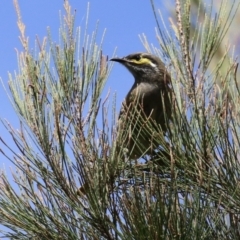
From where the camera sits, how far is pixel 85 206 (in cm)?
194

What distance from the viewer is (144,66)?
3283 millimetres

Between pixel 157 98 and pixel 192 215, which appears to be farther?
pixel 157 98

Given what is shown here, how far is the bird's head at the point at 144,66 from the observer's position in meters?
3.23

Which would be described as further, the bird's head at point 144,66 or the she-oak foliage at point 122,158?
the bird's head at point 144,66

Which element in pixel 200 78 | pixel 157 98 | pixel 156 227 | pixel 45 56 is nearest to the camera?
pixel 156 227

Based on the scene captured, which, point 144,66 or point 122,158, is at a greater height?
point 144,66

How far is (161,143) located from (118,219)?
0.91 feet

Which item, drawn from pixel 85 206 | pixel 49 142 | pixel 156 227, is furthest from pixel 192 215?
pixel 49 142

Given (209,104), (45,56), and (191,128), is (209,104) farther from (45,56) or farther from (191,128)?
(45,56)

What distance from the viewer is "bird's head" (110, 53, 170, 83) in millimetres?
3227

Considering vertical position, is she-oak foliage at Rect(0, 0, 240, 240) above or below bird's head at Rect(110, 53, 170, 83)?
below

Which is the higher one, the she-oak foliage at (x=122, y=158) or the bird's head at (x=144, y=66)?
the bird's head at (x=144, y=66)

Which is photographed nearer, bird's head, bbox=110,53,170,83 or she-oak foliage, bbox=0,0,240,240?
she-oak foliage, bbox=0,0,240,240

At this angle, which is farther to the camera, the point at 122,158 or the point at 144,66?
the point at 144,66
